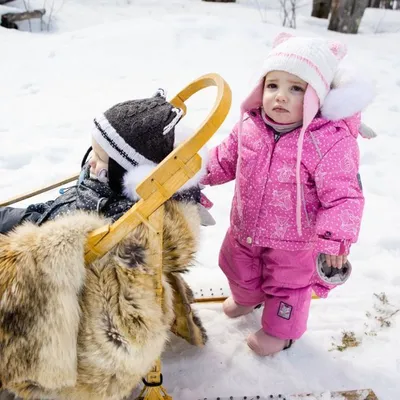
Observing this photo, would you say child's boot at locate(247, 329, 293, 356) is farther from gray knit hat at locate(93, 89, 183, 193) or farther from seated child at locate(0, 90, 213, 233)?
gray knit hat at locate(93, 89, 183, 193)

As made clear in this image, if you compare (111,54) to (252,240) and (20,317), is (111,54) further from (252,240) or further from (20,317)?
(20,317)

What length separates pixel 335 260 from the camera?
4.64ft

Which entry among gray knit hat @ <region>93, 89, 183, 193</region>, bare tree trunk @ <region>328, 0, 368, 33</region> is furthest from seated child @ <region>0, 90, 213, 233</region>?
bare tree trunk @ <region>328, 0, 368, 33</region>

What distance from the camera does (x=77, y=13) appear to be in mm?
7078

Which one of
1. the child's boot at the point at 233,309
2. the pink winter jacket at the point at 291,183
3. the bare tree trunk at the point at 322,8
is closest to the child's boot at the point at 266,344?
the child's boot at the point at 233,309

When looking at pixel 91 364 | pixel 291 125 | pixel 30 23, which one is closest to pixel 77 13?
pixel 30 23

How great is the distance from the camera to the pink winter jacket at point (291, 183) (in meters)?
1.40

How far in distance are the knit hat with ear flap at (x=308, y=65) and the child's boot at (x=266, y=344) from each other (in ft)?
1.70

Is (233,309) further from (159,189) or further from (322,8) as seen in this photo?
(322,8)

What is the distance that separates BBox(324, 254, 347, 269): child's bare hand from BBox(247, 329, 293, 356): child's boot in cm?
45

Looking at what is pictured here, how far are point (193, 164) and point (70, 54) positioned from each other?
4184mm

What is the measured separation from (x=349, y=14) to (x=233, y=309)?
586cm

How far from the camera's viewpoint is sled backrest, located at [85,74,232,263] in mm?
991

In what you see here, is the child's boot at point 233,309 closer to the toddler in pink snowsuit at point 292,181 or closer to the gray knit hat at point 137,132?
the toddler in pink snowsuit at point 292,181
